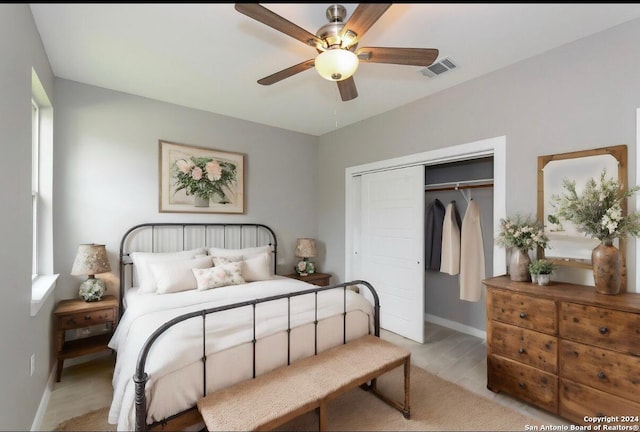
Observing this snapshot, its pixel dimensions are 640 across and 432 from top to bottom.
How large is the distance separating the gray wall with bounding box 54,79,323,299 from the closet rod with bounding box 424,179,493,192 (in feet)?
7.15

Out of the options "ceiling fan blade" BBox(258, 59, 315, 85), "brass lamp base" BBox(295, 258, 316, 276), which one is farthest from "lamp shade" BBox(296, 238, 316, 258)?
"ceiling fan blade" BBox(258, 59, 315, 85)

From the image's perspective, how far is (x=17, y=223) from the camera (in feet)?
5.67

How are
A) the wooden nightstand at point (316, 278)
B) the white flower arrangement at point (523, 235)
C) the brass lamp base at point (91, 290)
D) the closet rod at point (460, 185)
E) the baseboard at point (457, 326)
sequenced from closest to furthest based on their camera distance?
the white flower arrangement at point (523, 235) → the brass lamp base at point (91, 290) → the closet rod at point (460, 185) → the baseboard at point (457, 326) → the wooden nightstand at point (316, 278)

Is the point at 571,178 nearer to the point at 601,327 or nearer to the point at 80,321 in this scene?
the point at 601,327

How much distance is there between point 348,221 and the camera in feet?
13.6

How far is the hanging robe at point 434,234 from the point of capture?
12.5ft

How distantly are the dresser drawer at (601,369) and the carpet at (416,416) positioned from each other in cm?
44

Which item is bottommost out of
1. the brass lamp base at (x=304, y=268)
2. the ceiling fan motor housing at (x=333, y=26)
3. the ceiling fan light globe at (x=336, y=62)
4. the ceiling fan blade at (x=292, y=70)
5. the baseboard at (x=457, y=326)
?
the baseboard at (x=457, y=326)

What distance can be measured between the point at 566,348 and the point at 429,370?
113 centimetres

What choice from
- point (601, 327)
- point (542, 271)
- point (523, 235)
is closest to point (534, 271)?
point (542, 271)

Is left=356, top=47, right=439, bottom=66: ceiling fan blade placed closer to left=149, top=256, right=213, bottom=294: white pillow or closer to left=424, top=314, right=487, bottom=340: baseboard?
left=149, top=256, right=213, bottom=294: white pillow

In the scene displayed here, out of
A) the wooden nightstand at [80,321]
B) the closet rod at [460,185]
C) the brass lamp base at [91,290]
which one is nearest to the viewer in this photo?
the wooden nightstand at [80,321]

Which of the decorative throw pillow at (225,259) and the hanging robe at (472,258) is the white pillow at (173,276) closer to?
the decorative throw pillow at (225,259)

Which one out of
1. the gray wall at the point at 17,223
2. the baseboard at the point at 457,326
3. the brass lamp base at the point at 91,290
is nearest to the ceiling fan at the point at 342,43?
the gray wall at the point at 17,223
